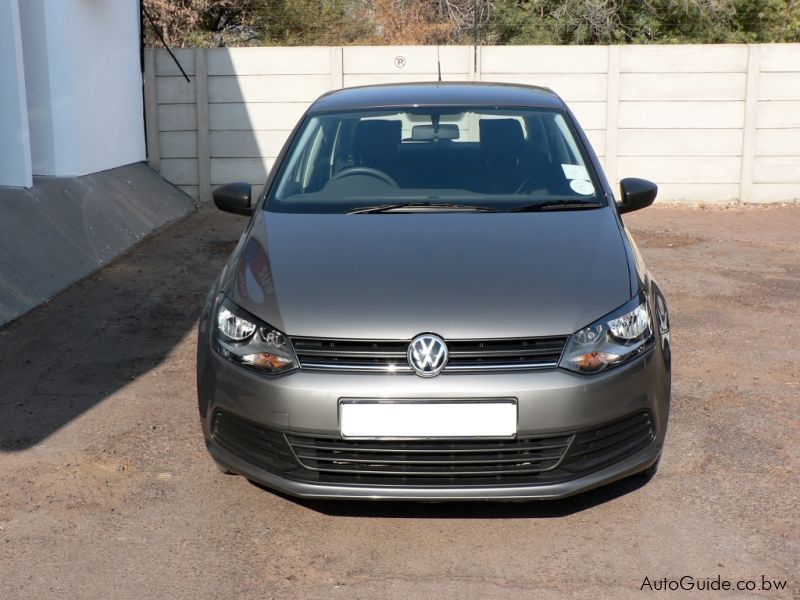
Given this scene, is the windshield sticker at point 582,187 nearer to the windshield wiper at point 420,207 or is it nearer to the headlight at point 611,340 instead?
the windshield wiper at point 420,207

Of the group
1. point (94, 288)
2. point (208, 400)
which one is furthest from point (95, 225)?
point (208, 400)

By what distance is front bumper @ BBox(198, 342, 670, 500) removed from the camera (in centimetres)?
321

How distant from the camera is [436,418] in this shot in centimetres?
321

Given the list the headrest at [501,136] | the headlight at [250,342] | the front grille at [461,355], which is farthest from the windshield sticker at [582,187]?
the headlight at [250,342]

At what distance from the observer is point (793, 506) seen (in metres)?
→ 3.78

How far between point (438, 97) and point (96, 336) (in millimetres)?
2779

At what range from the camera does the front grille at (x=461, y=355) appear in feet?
10.7

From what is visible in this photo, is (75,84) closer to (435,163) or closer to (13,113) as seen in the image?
(13,113)

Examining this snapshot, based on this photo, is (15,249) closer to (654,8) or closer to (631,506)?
(631,506)

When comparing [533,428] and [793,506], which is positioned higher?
[533,428]

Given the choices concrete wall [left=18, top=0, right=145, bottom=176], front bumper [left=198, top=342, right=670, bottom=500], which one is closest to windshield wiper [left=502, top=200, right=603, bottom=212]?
front bumper [left=198, top=342, right=670, bottom=500]

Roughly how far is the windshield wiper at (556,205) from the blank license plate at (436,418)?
1.30m

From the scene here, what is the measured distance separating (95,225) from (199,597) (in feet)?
21.1

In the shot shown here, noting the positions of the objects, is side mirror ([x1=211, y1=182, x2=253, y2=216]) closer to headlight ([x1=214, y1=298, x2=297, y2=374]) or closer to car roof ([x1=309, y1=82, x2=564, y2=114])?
car roof ([x1=309, y1=82, x2=564, y2=114])
